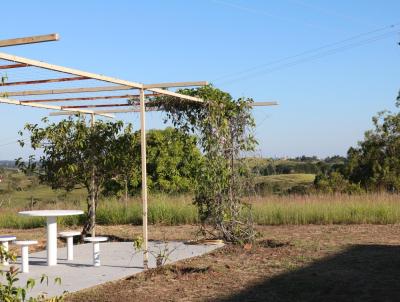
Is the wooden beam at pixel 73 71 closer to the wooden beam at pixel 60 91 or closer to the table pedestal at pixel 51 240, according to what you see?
the wooden beam at pixel 60 91

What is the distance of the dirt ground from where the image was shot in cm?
632

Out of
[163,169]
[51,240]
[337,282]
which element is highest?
[163,169]

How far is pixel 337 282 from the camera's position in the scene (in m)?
6.86

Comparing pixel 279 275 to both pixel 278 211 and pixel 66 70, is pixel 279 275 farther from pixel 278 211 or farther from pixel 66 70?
pixel 278 211

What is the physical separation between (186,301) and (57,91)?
4.24 m

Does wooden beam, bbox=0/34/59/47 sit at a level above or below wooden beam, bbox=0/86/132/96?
below

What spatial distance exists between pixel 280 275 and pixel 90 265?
105 inches

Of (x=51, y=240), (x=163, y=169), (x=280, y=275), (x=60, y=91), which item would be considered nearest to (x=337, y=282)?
(x=280, y=275)

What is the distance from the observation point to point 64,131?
1056cm

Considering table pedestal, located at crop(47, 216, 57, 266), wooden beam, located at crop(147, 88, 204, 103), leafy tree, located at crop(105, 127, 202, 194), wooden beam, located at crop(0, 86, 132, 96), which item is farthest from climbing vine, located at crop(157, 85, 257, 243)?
leafy tree, located at crop(105, 127, 202, 194)

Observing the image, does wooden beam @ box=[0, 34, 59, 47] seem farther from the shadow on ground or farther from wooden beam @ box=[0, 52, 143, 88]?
the shadow on ground

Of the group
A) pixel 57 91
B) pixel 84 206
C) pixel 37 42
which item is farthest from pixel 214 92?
pixel 84 206

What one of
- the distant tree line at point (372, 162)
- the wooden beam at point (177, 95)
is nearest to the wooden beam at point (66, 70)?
the wooden beam at point (177, 95)

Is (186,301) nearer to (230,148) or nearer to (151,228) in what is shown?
(230,148)
